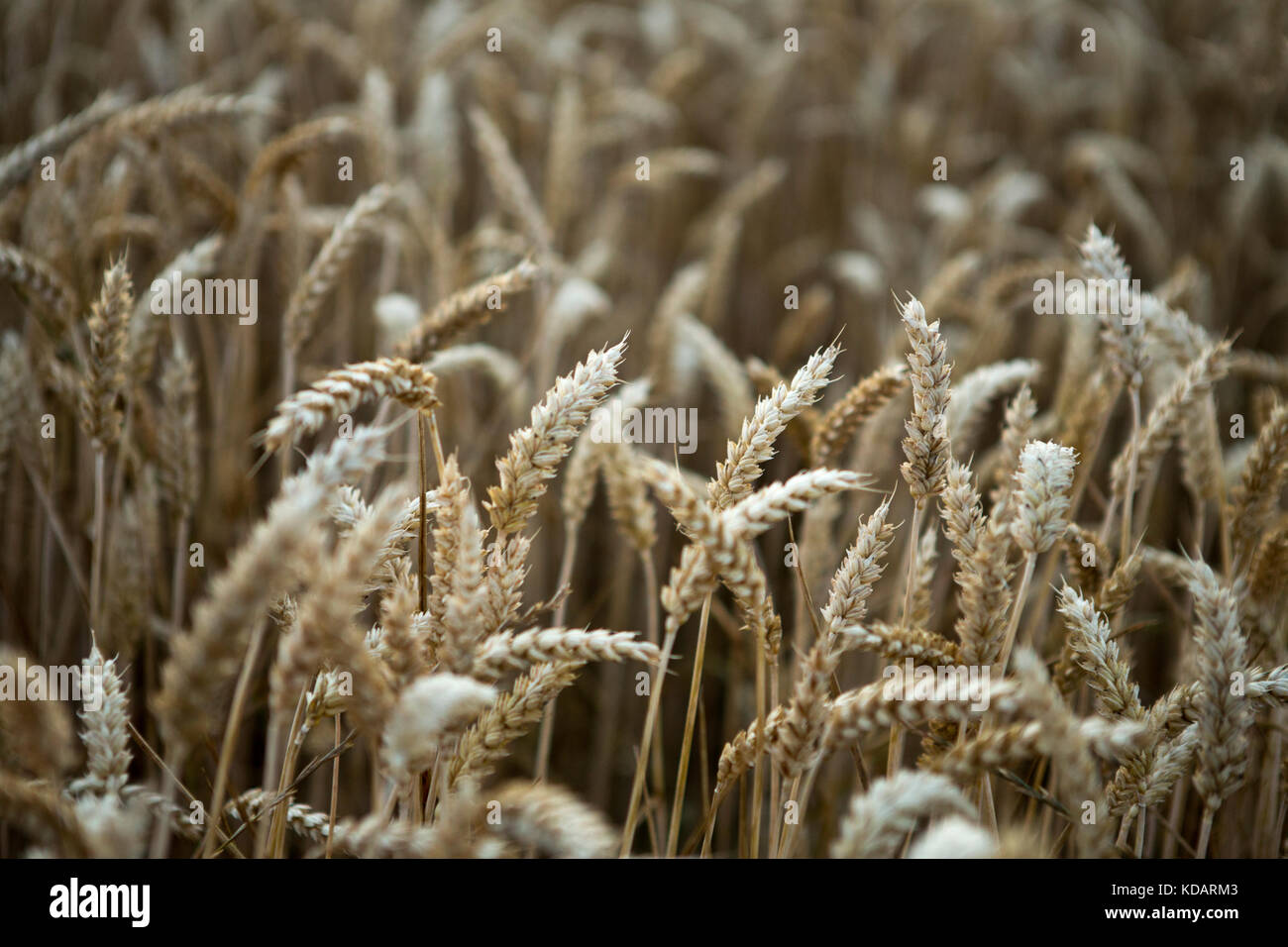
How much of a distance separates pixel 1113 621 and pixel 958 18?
3750 millimetres

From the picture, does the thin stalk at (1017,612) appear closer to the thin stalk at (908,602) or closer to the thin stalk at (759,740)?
the thin stalk at (908,602)

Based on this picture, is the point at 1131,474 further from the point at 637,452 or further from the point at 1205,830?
the point at 637,452

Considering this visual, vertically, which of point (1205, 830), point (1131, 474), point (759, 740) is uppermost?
point (1131, 474)

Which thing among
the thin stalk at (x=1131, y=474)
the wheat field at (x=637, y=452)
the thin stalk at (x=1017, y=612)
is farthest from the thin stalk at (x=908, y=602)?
the thin stalk at (x=1131, y=474)

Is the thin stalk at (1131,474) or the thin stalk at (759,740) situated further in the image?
the thin stalk at (1131,474)

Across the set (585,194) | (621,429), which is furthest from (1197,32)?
(621,429)

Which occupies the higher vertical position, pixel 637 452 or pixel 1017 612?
pixel 637 452

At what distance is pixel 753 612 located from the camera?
76 cm

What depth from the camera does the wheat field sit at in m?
0.70

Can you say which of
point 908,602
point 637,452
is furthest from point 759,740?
point 637,452

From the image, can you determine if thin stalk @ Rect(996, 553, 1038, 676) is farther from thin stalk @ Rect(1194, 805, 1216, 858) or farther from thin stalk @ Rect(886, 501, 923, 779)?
thin stalk @ Rect(1194, 805, 1216, 858)

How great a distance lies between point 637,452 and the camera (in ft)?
4.82

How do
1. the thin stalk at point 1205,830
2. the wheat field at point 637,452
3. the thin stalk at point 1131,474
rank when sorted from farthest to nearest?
1. the thin stalk at point 1131,474
2. the thin stalk at point 1205,830
3. the wheat field at point 637,452

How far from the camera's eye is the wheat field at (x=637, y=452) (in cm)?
70
